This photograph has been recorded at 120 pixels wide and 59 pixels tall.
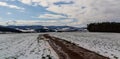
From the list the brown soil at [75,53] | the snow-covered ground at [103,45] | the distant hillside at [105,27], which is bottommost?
the distant hillside at [105,27]

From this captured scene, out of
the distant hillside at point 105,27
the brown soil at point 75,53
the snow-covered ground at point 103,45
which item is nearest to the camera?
the brown soil at point 75,53

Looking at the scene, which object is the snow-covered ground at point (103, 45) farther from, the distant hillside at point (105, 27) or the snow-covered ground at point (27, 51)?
the distant hillside at point (105, 27)

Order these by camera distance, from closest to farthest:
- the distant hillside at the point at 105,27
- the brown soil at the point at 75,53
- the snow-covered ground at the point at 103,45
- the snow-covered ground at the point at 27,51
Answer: the brown soil at the point at 75,53
the snow-covered ground at the point at 27,51
the snow-covered ground at the point at 103,45
the distant hillside at the point at 105,27

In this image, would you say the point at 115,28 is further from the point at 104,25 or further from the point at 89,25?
the point at 89,25

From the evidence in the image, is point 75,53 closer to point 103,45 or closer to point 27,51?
point 27,51

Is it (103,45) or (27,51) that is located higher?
(27,51)

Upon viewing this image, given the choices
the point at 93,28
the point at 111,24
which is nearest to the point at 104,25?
the point at 111,24

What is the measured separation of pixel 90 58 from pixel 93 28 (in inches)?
4630

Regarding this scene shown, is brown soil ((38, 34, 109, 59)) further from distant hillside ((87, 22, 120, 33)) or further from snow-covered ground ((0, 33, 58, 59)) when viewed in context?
distant hillside ((87, 22, 120, 33))

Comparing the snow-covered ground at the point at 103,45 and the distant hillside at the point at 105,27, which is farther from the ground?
the snow-covered ground at the point at 103,45

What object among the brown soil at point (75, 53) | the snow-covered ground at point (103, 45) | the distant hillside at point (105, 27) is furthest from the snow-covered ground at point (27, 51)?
the distant hillside at point (105, 27)

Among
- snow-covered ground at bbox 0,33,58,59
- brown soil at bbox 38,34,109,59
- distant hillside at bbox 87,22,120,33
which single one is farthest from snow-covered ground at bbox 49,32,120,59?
distant hillside at bbox 87,22,120,33

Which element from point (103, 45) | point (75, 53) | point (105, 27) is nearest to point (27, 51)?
point (75, 53)

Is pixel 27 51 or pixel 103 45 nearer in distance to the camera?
pixel 27 51
